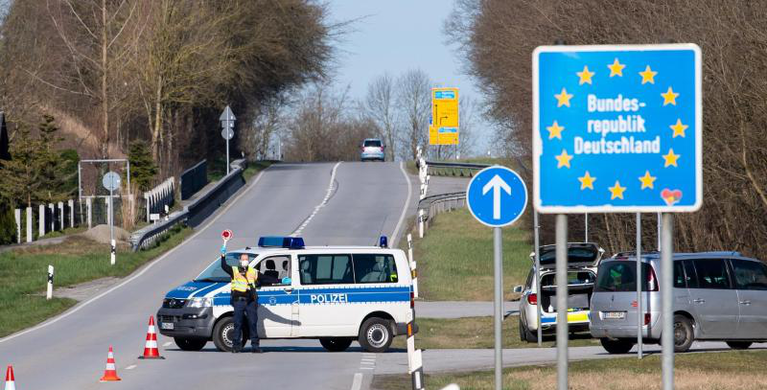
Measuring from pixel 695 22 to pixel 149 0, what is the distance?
3590cm

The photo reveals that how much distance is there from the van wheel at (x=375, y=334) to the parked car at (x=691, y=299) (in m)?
3.47

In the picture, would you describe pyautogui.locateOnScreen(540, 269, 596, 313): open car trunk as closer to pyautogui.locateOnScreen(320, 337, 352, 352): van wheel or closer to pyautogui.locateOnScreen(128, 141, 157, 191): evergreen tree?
pyautogui.locateOnScreen(320, 337, 352, 352): van wheel

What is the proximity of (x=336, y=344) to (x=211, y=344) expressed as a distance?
10.4 feet

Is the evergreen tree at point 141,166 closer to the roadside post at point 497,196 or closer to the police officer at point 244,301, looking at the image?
the police officer at point 244,301

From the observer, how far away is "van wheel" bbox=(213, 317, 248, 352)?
22703 mm

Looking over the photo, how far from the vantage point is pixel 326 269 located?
76.3 feet

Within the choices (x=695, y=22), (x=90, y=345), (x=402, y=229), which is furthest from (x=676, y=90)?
(x=402, y=229)

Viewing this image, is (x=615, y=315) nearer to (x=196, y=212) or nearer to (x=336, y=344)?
(x=336, y=344)

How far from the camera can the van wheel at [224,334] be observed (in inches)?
894

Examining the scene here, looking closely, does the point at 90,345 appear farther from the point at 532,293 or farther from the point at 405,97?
the point at 405,97

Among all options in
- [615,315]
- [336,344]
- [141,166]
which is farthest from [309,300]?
[141,166]

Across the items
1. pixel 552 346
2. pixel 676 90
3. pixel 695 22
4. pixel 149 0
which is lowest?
pixel 552 346

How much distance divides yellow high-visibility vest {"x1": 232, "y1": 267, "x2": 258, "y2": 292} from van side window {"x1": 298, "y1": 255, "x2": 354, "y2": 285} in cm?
112

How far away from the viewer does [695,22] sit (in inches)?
1188
